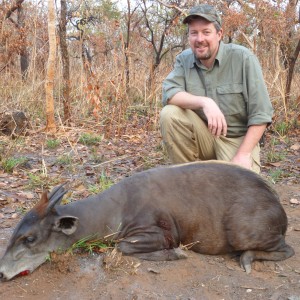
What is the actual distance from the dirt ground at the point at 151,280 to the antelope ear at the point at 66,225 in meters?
0.20

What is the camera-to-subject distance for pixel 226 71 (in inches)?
205

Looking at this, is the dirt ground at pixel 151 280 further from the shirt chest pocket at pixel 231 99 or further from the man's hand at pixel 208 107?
the shirt chest pocket at pixel 231 99

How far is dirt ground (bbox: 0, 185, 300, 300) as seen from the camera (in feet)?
11.3

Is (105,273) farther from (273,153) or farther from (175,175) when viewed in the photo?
(273,153)

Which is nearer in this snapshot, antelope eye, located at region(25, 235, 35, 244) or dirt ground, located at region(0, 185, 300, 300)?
dirt ground, located at region(0, 185, 300, 300)

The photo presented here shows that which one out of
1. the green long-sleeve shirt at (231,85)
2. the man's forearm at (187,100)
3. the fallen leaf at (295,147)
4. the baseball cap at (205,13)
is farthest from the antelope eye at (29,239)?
the fallen leaf at (295,147)

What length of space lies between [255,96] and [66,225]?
2433 mm

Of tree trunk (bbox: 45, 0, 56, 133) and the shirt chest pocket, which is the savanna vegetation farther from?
the shirt chest pocket

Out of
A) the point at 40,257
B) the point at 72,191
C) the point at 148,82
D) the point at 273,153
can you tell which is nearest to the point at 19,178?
the point at 72,191

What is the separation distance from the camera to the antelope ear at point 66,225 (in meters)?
3.65

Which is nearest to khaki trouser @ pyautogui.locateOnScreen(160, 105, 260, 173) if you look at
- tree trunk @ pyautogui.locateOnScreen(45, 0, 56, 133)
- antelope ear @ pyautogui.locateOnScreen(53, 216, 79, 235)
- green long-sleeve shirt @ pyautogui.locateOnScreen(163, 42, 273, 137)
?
green long-sleeve shirt @ pyautogui.locateOnScreen(163, 42, 273, 137)

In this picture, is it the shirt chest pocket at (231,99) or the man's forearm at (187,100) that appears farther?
the shirt chest pocket at (231,99)

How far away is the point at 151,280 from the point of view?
11.7 feet

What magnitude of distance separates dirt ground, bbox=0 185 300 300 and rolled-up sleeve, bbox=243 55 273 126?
5.08 feet
